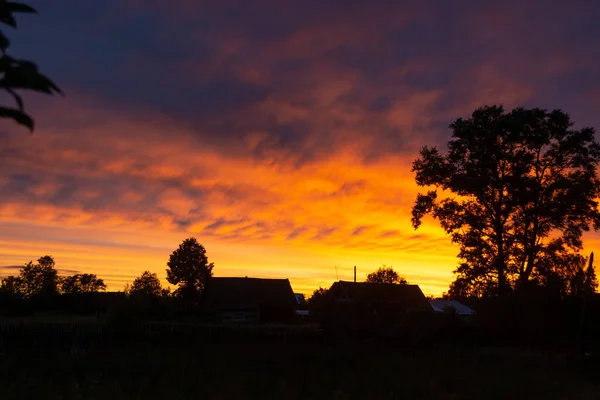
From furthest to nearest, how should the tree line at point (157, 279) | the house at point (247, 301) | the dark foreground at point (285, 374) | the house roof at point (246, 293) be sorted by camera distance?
the tree line at point (157, 279), the house roof at point (246, 293), the house at point (247, 301), the dark foreground at point (285, 374)

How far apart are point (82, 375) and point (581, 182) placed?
3086cm

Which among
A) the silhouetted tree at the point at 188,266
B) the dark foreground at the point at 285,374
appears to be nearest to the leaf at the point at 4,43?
the dark foreground at the point at 285,374

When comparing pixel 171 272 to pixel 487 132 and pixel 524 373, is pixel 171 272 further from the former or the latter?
pixel 524 373

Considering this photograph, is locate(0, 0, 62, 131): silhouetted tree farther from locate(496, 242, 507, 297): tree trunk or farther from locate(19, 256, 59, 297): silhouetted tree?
locate(19, 256, 59, 297): silhouetted tree

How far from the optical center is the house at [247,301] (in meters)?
69.4

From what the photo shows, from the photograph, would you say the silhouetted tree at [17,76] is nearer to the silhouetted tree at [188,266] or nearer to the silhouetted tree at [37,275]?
the silhouetted tree at [188,266]

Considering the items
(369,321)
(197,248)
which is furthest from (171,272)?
(369,321)

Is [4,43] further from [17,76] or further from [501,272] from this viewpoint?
[501,272]

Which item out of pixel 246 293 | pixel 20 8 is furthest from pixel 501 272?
pixel 246 293

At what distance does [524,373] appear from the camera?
20641mm

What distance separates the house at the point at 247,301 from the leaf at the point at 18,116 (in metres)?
61.4

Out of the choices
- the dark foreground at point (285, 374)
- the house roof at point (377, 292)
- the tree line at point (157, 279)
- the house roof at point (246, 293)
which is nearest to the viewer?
the dark foreground at point (285, 374)

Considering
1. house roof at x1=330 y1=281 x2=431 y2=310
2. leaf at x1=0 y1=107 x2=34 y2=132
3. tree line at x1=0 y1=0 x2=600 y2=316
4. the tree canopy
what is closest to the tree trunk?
tree line at x1=0 y1=0 x2=600 y2=316

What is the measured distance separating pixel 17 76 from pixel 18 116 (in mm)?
902
